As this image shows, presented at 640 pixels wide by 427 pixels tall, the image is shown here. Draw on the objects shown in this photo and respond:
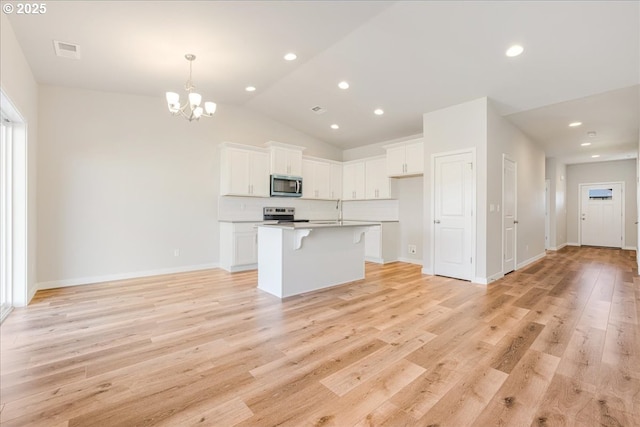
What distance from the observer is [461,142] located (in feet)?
15.2

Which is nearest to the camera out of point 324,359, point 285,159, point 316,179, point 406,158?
point 324,359

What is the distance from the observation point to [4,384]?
184 cm

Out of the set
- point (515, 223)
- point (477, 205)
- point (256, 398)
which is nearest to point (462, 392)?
point (256, 398)

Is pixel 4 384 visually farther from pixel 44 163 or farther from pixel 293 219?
pixel 293 219

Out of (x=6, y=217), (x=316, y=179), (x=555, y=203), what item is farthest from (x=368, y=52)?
(x=555, y=203)

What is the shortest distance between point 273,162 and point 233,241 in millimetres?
1789

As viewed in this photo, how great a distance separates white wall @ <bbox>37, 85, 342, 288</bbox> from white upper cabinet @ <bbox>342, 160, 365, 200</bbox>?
281 centimetres

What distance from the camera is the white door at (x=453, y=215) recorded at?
457 centimetres

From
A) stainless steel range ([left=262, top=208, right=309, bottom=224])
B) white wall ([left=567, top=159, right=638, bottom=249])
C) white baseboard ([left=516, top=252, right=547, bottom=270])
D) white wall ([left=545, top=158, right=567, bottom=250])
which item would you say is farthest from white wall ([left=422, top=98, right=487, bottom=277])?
white wall ([left=567, top=159, right=638, bottom=249])

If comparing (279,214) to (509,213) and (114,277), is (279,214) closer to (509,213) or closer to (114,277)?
(114,277)

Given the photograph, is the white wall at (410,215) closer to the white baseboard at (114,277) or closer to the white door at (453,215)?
the white door at (453,215)

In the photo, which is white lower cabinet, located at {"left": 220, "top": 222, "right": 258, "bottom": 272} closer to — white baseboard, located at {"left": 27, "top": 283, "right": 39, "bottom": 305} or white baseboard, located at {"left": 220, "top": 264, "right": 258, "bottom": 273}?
white baseboard, located at {"left": 220, "top": 264, "right": 258, "bottom": 273}

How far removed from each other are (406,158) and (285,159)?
245 cm

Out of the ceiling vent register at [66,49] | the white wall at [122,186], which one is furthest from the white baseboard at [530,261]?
the ceiling vent register at [66,49]
